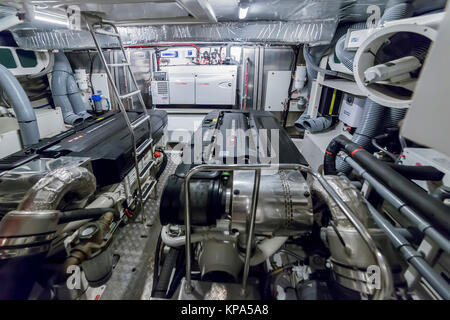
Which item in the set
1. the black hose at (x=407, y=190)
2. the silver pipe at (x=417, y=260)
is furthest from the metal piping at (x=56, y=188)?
the black hose at (x=407, y=190)

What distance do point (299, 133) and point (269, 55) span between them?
5.26 feet

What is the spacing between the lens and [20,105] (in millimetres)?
2383

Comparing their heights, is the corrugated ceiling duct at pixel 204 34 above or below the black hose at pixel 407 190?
above

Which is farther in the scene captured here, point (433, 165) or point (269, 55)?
point (269, 55)

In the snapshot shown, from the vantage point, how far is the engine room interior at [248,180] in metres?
0.89

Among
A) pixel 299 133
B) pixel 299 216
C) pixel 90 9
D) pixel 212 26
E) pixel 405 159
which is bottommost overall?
pixel 299 133

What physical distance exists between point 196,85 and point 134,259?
9.33ft

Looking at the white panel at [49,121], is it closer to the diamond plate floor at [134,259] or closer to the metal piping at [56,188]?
the diamond plate floor at [134,259]

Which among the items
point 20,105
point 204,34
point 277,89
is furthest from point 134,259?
point 277,89

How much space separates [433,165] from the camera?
1218 millimetres

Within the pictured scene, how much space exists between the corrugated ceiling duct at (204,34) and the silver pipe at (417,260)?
213 centimetres

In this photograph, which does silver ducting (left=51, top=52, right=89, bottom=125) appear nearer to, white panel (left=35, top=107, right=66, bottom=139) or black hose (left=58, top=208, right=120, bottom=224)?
white panel (left=35, top=107, right=66, bottom=139)
